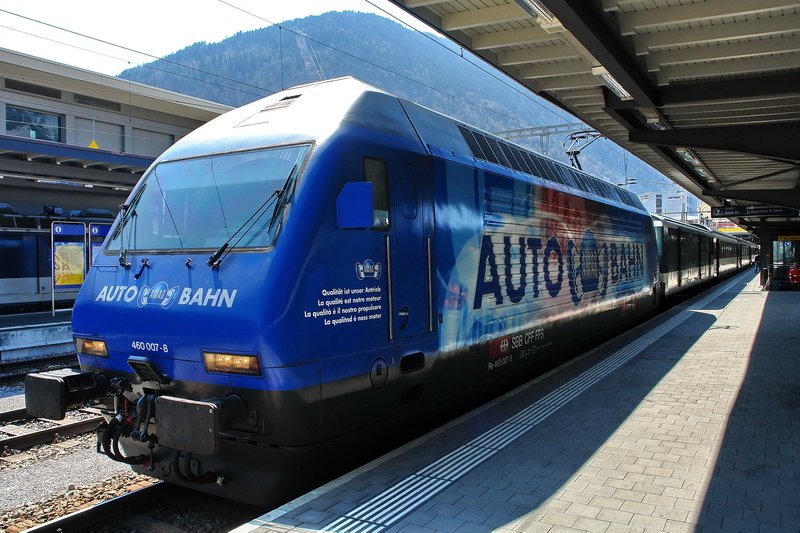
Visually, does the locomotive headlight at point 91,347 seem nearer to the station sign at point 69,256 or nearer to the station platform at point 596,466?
the station platform at point 596,466

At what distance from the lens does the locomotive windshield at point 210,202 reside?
172 inches

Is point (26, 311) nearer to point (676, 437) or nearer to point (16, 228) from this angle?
point (16, 228)

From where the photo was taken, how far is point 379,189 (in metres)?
4.84

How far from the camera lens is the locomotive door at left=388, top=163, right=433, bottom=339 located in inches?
193

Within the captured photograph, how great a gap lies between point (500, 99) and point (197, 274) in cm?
17661

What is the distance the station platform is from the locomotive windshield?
2021 mm

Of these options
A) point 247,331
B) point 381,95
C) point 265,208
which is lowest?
point 247,331

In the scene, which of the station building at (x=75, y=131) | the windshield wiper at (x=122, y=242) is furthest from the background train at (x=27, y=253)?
the windshield wiper at (x=122, y=242)

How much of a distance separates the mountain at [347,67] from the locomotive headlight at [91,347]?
8627cm

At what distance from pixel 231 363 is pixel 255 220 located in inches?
41.1

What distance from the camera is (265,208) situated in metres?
4.36

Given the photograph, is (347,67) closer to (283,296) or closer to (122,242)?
(122,242)

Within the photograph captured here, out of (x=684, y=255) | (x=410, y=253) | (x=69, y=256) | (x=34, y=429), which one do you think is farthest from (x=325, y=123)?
(x=684, y=255)

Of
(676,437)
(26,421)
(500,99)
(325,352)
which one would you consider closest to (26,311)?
(26,421)
